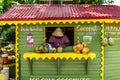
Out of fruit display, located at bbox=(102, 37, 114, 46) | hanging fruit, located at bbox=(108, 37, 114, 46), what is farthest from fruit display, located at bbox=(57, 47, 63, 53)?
hanging fruit, located at bbox=(108, 37, 114, 46)

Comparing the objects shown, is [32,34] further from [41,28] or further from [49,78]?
[49,78]

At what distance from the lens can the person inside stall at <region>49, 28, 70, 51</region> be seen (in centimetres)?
1404

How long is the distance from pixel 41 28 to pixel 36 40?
18.4 inches

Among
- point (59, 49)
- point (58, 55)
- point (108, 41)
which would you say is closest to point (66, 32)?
point (59, 49)

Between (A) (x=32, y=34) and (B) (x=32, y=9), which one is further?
(B) (x=32, y=9)

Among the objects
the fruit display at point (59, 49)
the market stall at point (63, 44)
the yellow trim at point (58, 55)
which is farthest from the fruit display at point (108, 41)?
the fruit display at point (59, 49)

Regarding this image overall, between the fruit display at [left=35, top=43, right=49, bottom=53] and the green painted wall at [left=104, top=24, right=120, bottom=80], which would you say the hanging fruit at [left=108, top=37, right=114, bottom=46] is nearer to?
the green painted wall at [left=104, top=24, right=120, bottom=80]

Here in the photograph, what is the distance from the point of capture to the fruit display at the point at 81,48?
13.4 m

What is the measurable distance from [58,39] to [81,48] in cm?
109

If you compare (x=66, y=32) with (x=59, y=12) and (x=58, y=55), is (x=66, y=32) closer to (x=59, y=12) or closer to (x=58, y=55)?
(x=59, y=12)

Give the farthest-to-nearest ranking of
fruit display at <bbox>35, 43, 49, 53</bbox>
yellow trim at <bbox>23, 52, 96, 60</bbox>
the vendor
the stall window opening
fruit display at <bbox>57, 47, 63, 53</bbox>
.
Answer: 1. the stall window opening
2. the vendor
3. fruit display at <bbox>57, 47, 63, 53</bbox>
4. fruit display at <bbox>35, 43, 49, 53</bbox>
5. yellow trim at <bbox>23, 52, 96, 60</bbox>

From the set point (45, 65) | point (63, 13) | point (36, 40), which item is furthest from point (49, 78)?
point (63, 13)

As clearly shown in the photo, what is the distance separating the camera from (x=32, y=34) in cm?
1420

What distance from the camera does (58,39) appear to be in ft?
46.6
